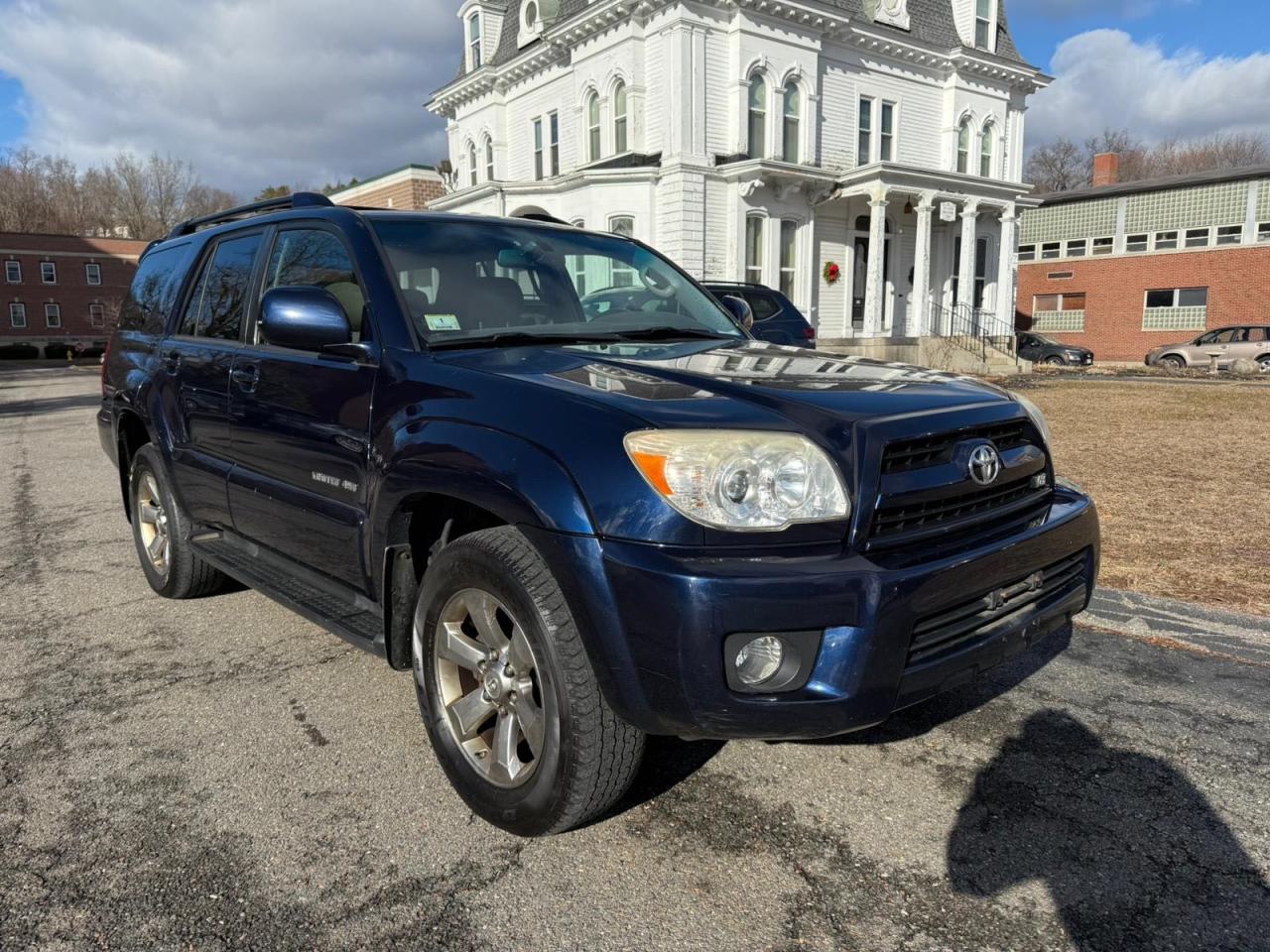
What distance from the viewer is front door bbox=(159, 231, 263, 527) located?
12.8 feet

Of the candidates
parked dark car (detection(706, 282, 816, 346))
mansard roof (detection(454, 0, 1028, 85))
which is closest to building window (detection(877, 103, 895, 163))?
mansard roof (detection(454, 0, 1028, 85))

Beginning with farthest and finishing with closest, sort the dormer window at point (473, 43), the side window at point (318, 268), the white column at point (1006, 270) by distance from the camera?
the dormer window at point (473, 43)
the white column at point (1006, 270)
the side window at point (318, 268)

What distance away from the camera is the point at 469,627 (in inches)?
106

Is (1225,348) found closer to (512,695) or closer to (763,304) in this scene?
(763,304)

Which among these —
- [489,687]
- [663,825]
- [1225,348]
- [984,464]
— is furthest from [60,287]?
[984,464]

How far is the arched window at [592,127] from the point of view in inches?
928

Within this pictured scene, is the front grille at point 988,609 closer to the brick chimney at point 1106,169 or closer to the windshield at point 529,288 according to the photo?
the windshield at point 529,288

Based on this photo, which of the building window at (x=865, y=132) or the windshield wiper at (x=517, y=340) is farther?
the building window at (x=865, y=132)

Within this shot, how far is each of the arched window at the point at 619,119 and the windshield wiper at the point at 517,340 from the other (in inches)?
820

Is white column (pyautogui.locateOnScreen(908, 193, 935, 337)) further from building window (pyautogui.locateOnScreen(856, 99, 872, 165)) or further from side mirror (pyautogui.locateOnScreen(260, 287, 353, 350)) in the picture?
side mirror (pyautogui.locateOnScreen(260, 287, 353, 350))

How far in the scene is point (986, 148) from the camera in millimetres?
28000

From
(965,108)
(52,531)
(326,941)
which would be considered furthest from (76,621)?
(965,108)

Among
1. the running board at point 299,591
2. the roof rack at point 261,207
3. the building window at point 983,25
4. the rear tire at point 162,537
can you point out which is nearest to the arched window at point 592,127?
the building window at point 983,25

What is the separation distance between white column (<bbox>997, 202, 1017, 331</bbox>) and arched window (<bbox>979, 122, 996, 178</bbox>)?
1.64 meters
